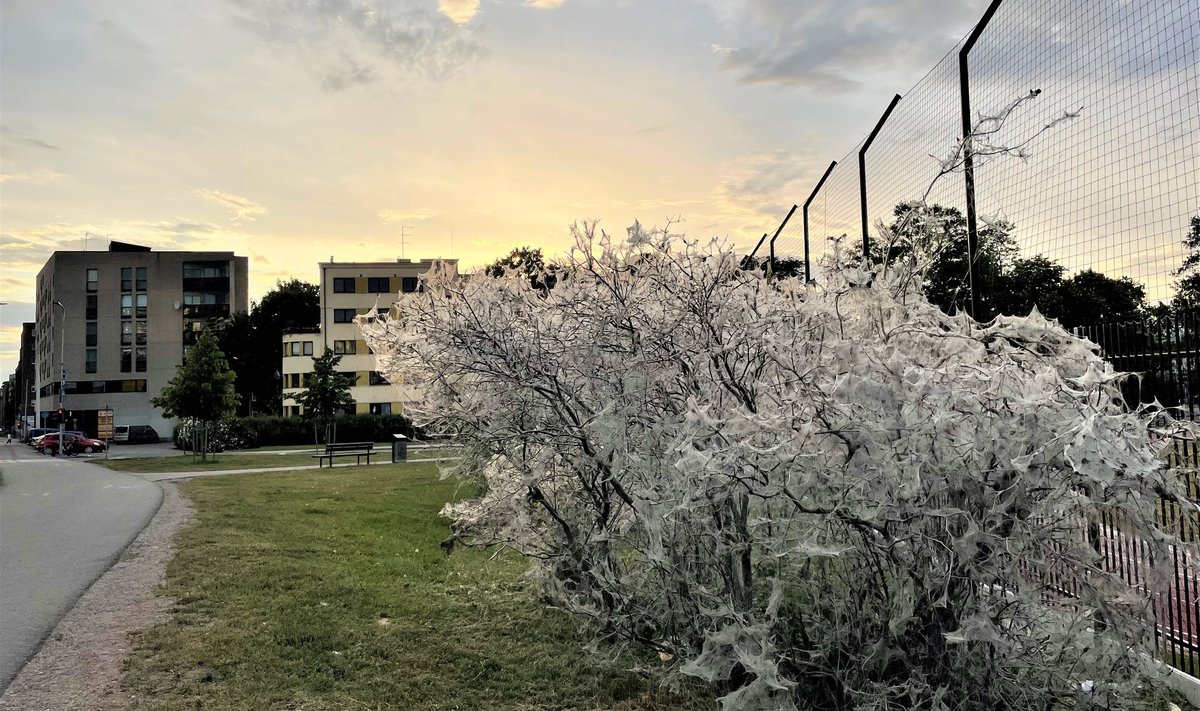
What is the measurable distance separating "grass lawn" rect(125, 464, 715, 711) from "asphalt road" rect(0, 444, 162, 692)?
82 cm

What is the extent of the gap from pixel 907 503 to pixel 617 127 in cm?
575

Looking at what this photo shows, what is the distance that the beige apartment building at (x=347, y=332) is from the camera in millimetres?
52031

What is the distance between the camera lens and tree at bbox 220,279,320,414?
61.0 m

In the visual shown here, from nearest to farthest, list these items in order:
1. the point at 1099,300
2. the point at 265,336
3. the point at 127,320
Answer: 1. the point at 1099,300
2. the point at 265,336
3. the point at 127,320

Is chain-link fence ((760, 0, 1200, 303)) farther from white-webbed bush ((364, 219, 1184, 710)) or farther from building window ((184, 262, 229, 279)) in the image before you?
building window ((184, 262, 229, 279))

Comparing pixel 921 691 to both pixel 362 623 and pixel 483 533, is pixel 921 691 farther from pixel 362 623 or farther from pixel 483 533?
pixel 362 623

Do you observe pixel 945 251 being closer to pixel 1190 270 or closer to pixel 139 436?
pixel 1190 270

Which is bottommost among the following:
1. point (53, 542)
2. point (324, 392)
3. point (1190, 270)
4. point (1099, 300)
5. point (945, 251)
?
point (53, 542)

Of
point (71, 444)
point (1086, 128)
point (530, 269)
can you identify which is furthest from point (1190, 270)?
point (71, 444)

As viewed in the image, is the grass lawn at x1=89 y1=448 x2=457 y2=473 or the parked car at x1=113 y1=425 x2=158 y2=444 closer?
the grass lawn at x1=89 y1=448 x2=457 y2=473

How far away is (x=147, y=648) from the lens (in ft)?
18.1

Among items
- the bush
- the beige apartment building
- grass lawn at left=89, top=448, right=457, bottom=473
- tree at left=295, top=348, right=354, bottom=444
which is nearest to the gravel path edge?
grass lawn at left=89, top=448, right=457, bottom=473

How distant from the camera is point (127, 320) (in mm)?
66000

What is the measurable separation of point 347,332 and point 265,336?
13986 mm
